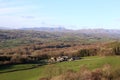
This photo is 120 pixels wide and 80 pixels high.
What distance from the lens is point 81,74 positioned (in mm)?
58344

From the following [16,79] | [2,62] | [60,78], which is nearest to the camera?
[60,78]

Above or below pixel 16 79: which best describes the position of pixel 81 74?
above

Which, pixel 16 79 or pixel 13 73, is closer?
pixel 16 79

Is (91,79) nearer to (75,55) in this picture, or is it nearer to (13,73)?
(13,73)

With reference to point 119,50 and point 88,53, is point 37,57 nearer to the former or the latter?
point 88,53

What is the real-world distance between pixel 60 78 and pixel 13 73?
35122mm

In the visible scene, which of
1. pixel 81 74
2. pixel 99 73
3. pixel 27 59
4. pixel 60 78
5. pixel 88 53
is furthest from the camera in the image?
pixel 88 53

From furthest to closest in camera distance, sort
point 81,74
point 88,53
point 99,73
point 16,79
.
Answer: point 88,53, point 16,79, point 99,73, point 81,74

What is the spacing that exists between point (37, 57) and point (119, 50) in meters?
40.9

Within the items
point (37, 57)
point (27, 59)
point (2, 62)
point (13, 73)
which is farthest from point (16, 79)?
point (37, 57)

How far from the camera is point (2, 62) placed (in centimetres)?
10762

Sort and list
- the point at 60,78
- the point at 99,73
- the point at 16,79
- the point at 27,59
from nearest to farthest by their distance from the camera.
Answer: the point at 60,78 → the point at 99,73 → the point at 16,79 → the point at 27,59

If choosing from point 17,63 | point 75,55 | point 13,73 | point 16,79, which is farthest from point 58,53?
point 16,79

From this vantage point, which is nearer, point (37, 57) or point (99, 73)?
point (99, 73)
